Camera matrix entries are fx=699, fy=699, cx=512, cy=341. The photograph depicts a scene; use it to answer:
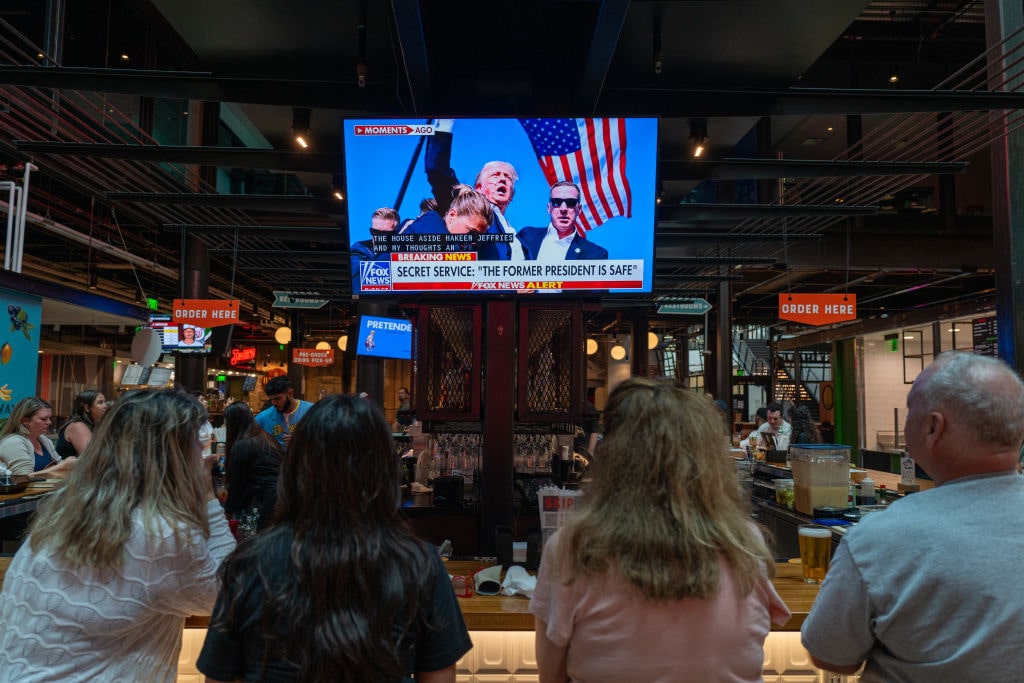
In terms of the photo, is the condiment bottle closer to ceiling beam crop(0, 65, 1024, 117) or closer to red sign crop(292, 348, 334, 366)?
ceiling beam crop(0, 65, 1024, 117)

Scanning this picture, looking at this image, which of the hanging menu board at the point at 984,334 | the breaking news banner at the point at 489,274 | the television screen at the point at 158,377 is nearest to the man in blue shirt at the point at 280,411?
the breaking news banner at the point at 489,274

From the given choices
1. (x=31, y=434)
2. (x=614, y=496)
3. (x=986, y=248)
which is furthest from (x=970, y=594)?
(x=986, y=248)

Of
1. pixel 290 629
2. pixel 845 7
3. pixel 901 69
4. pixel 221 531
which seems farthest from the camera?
pixel 901 69

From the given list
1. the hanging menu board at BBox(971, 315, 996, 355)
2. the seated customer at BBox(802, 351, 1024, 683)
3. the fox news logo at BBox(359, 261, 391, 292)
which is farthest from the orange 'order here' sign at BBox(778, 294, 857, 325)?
the seated customer at BBox(802, 351, 1024, 683)

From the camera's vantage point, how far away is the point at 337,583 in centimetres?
123

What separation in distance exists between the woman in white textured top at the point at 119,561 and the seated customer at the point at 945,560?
1406 millimetres

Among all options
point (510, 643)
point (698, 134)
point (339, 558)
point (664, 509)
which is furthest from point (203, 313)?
point (664, 509)

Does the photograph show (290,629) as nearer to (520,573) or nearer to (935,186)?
(520,573)

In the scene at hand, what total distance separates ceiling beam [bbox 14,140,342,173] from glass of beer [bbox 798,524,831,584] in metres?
4.39

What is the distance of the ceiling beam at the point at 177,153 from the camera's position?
5637mm

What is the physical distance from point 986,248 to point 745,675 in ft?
45.3

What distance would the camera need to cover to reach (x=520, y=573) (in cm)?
279

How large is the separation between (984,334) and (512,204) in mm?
10923

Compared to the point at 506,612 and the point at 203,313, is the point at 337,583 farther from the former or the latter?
the point at 203,313
